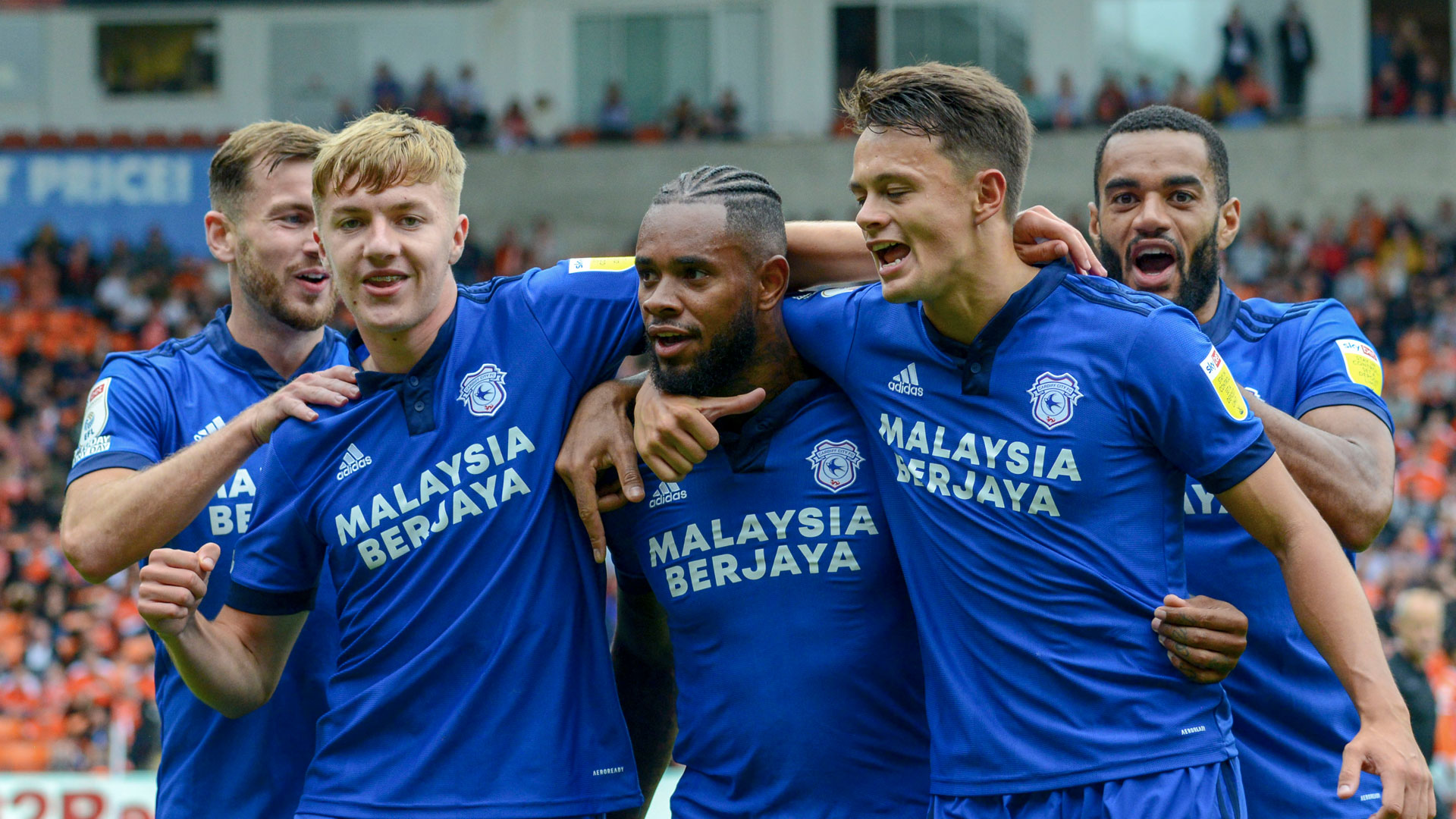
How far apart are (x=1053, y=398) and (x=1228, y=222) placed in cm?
128

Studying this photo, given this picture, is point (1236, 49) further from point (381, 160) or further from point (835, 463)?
point (381, 160)

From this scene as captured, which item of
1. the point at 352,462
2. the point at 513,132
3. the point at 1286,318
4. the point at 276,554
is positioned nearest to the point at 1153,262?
the point at 1286,318

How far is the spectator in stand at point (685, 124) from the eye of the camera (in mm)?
22672

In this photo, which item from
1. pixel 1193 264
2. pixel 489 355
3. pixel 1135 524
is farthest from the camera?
pixel 1193 264

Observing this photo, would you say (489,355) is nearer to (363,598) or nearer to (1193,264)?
(363,598)

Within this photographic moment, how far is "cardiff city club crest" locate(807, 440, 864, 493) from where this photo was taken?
11.1ft

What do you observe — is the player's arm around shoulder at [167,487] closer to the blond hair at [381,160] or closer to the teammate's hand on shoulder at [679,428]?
the blond hair at [381,160]

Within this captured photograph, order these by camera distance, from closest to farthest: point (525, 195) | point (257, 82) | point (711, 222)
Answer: point (711, 222) < point (525, 195) < point (257, 82)

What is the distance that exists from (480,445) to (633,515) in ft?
1.34

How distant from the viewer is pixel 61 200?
69.9 feet

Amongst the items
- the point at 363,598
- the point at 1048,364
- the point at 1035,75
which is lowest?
the point at 363,598

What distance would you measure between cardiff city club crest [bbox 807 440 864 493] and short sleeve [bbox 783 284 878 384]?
154 mm

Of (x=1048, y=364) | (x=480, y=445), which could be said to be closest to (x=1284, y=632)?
(x=1048, y=364)

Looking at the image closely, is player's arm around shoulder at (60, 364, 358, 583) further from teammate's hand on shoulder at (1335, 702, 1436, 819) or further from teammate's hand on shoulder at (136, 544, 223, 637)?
teammate's hand on shoulder at (1335, 702, 1436, 819)
